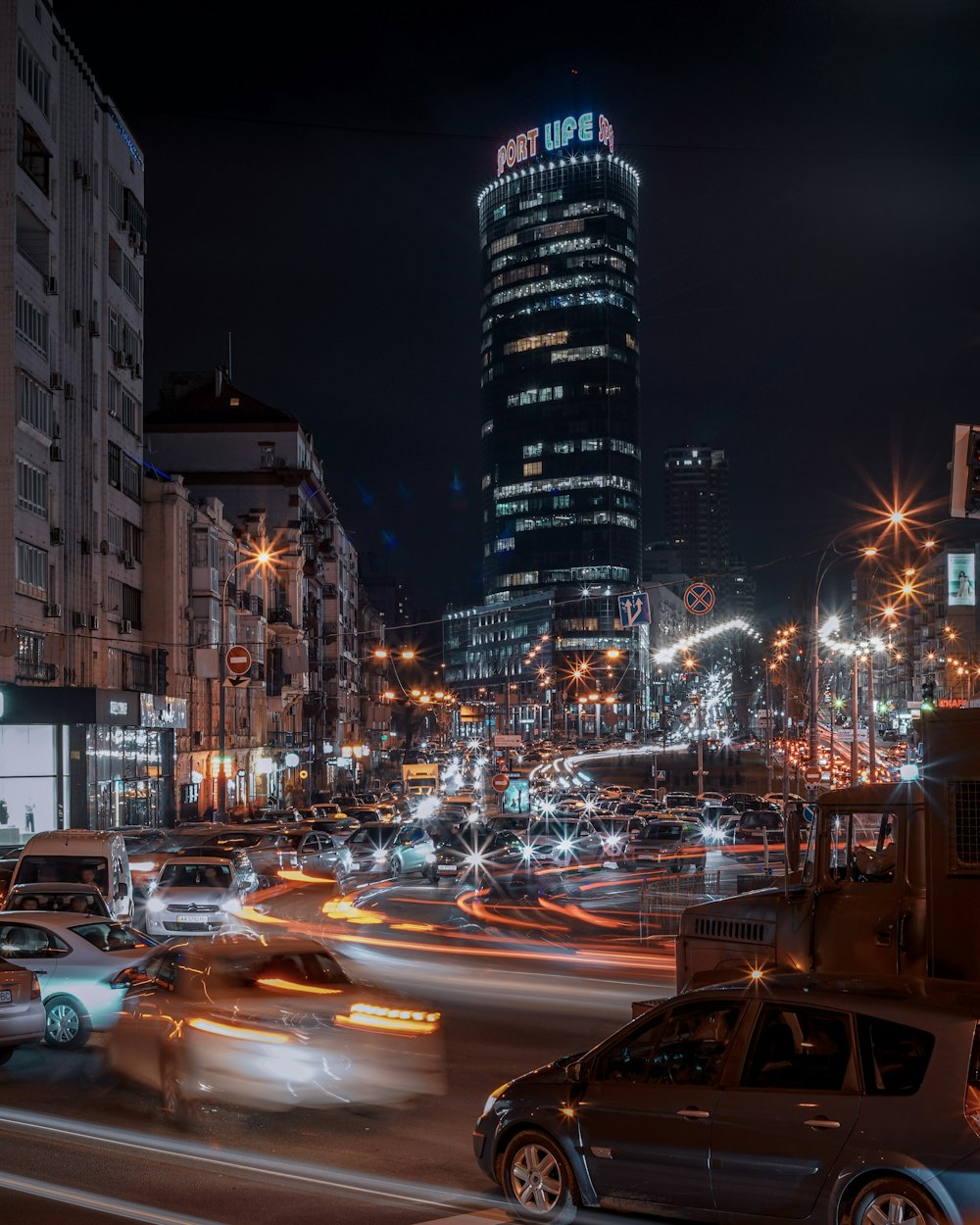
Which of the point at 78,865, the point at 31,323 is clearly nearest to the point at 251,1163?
the point at 78,865

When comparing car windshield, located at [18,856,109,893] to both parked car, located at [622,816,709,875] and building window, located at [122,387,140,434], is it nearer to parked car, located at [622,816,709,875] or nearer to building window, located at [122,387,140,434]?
parked car, located at [622,816,709,875]

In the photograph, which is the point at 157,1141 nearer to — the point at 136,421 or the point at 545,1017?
the point at 545,1017

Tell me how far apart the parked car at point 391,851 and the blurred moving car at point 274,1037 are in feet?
93.5

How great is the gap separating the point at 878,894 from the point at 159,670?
51.6 m

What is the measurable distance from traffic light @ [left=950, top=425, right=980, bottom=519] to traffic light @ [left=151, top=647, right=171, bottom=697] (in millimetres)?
49328

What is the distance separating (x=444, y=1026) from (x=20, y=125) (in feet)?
131

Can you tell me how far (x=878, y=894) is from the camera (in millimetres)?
12203

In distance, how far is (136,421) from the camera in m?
60.2

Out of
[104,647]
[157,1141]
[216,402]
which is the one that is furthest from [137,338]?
[157,1141]

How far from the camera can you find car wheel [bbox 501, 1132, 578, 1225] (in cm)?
810

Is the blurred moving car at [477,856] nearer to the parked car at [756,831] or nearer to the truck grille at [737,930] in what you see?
the parked car at [756,831]

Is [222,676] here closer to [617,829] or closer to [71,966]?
[617,829]

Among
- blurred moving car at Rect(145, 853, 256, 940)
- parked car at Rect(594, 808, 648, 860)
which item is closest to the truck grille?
blurred moving car at Rect(145, 853, 256, 940)

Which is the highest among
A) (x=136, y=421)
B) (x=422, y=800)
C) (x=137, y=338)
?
(x=137, y=338)
